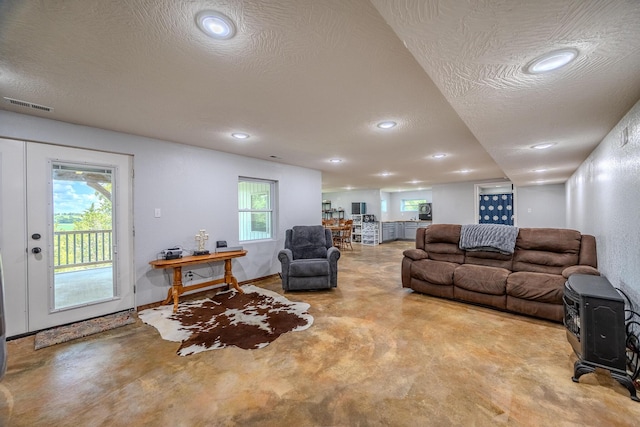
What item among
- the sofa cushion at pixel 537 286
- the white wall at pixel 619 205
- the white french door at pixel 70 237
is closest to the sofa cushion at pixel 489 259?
the sofa cushion at pixel 537 286

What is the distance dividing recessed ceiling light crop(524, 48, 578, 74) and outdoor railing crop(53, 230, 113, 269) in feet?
13.9

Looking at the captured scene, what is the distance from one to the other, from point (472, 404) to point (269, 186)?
4.35 m

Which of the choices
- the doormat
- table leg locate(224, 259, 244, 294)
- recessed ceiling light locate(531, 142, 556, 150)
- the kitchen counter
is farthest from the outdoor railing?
the kitchen counter

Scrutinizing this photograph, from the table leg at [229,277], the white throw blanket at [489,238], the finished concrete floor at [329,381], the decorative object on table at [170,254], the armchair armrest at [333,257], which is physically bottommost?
the finished concrete floor at [329,381]

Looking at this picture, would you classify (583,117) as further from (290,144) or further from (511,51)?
(290,144)

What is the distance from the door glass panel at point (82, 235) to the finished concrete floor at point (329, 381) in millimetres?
627

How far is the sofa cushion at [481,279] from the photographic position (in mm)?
3139

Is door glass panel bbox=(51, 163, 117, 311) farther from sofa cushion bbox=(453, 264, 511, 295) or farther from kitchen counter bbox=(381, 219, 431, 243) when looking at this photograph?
kitchen counter bbox=(381, 219, 431, 243)

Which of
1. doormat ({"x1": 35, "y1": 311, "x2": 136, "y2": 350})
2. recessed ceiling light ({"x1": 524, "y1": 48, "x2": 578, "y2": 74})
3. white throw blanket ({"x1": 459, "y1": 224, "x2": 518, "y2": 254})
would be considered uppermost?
recessed ceiling light ({"x1": 524, "y1": 48, "x2": 578, "y2": 74})

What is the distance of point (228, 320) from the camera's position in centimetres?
296

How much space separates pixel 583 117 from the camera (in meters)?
2.33

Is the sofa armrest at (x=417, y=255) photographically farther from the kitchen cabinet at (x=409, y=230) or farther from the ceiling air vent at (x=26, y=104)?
the kitchen cabinet at (x=409, y=230)

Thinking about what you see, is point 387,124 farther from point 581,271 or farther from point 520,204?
point 520,204

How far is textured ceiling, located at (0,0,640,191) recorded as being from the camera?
1.17m
